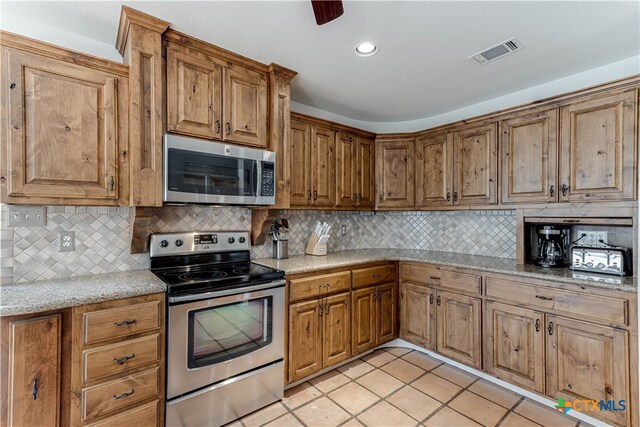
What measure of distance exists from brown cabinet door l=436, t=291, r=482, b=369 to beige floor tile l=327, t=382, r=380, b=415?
2.92ft

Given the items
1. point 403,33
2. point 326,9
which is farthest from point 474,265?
point 326,9

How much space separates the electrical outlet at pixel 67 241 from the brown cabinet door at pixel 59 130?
381 mm

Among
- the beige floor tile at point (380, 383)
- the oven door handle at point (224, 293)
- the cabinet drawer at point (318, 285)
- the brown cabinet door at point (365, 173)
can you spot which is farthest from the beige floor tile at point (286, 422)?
the brown cabinet door at point (365, 173)

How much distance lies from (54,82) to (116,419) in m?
1.88

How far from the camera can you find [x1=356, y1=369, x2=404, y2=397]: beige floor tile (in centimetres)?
236

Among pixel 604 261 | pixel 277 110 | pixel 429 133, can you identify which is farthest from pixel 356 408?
pixel 429 133

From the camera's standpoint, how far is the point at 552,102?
2.38m

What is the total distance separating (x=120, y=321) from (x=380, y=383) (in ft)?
6.47

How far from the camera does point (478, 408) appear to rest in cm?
215

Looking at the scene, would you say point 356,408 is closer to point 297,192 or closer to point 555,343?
point 555,343

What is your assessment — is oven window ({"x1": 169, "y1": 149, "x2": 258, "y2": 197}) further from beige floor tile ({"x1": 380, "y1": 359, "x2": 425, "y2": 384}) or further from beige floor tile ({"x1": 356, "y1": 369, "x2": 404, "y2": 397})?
beige floor tile ({"x1": 380, "y1": 359, "x2": 425, "y2": 384})

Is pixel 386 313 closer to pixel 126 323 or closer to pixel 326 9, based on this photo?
pixel 126 323

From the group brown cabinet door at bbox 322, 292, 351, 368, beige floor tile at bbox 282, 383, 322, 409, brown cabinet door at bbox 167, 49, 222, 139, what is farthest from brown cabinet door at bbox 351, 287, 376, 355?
brown cabinet door at bbox 167, 49, 222, 139

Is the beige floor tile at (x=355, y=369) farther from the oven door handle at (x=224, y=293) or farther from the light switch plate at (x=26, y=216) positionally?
the light switch plate at (x=26, y=216)
